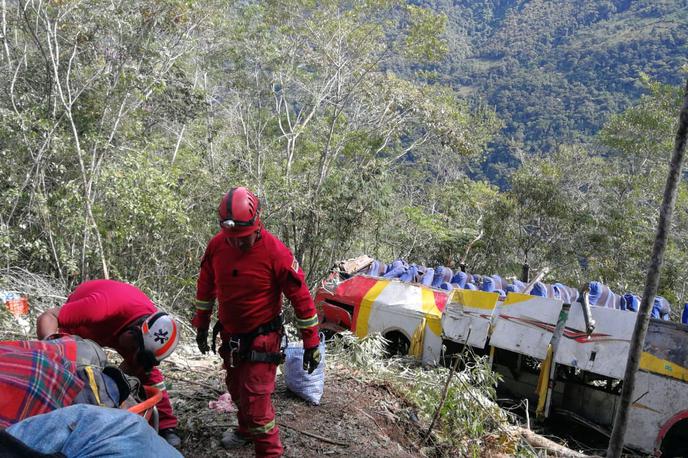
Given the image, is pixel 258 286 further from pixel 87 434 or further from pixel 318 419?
pixel 87 434

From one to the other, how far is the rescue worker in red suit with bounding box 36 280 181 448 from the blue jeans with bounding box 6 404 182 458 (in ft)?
5.01

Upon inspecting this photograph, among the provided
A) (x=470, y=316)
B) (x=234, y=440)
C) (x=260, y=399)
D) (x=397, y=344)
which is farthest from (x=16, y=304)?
(x=470, y=316)

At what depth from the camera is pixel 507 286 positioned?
7359 mm

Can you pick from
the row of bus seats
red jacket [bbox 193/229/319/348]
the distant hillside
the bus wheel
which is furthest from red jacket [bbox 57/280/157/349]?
the distant hillside

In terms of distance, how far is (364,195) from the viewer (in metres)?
12.3

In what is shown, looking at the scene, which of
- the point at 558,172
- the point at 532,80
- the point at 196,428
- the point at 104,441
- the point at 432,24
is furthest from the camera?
the point at 532,80

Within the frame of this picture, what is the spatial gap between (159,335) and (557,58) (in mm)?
68608

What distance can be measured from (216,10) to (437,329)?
962cm

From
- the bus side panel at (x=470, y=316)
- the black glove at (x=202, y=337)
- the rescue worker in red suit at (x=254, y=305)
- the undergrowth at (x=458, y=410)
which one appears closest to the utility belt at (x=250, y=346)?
the rescue worker in red suit at (x=254, y=305)

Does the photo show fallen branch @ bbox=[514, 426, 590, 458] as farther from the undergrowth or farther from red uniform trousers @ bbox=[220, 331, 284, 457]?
red uniform trousers @ bbox=[220, 331, 284, 457]

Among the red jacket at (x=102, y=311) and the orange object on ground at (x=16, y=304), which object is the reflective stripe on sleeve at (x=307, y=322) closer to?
the red jacket at (x=102, y=311)

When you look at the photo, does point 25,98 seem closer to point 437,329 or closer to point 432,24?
point 437,329

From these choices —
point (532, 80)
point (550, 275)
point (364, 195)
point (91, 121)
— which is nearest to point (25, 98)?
point (91, 121)

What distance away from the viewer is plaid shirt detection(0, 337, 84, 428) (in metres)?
1.52
